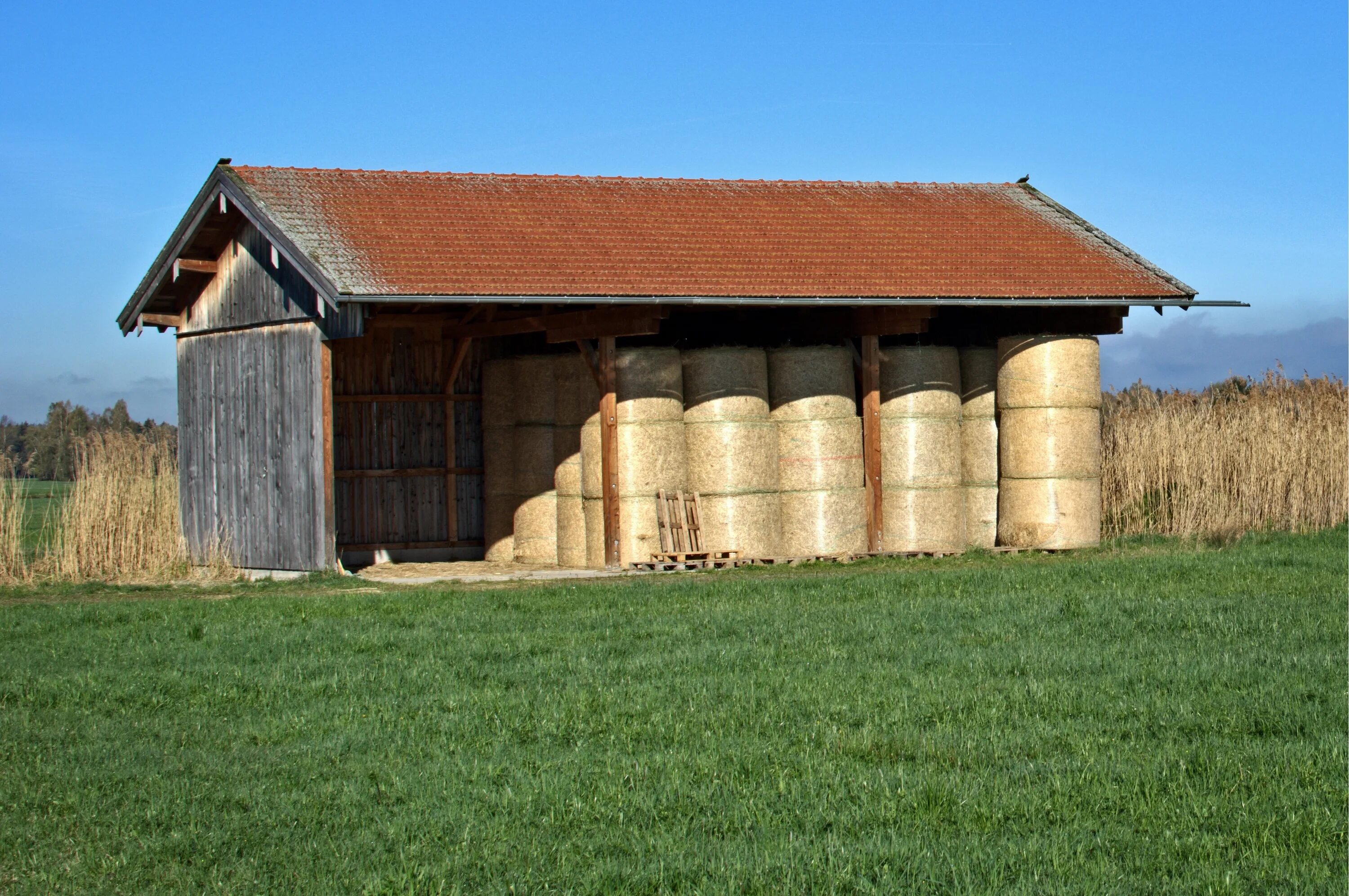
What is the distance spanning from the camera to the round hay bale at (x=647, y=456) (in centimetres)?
1630

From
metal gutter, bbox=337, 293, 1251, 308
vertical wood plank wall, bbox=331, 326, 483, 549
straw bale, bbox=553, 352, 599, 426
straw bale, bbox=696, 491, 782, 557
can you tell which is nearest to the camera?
metal gutter, bbox=337, 293, 1251, 308

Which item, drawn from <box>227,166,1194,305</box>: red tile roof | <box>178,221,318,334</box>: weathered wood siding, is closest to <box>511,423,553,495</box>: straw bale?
<box>227,166,1194,305</box>: red tile roof

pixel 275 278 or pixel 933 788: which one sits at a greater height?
pixel 275 278

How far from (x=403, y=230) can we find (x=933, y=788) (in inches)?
472

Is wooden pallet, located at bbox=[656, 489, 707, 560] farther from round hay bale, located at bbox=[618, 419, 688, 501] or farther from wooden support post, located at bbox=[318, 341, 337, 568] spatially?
wooden support post, located at bbox=[318, 341, 337, 568]

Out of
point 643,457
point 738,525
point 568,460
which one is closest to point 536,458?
point 568,460

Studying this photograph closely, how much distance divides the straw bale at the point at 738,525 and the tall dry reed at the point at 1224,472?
16.7ft

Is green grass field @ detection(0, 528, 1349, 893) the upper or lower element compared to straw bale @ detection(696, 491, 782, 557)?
lower

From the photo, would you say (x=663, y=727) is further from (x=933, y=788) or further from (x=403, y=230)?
(x=403, y=230)

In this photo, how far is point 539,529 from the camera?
58.8ft

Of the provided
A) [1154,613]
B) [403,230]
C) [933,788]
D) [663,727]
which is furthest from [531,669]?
[403,230]

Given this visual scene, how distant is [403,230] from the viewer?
16828 mm

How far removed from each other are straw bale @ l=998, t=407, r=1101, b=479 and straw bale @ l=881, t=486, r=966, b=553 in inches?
42.3

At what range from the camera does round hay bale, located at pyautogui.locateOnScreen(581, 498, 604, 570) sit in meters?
16.5
